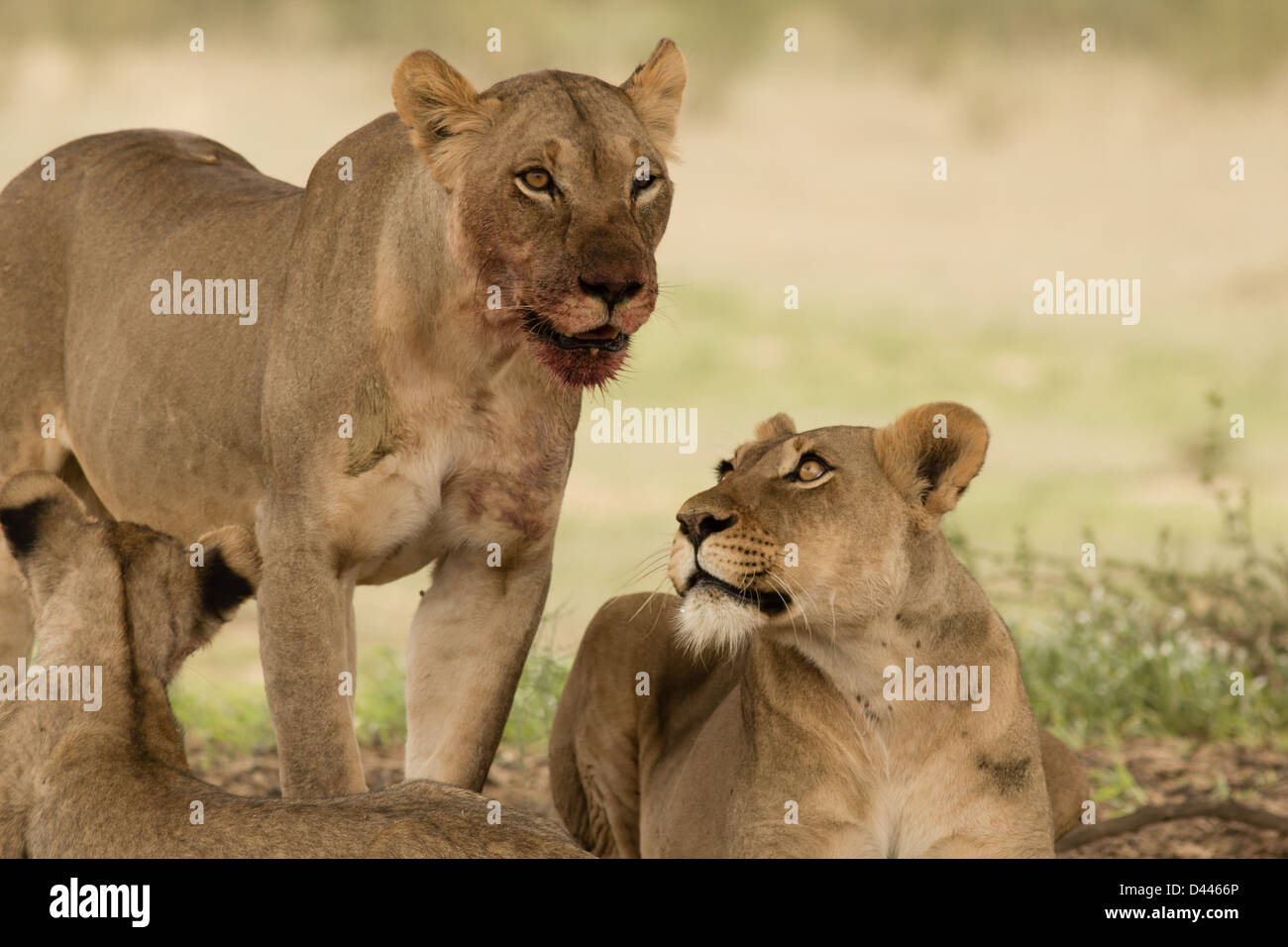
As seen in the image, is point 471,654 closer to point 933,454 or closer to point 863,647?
point 863,647

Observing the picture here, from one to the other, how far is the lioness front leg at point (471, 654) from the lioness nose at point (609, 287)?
117 cm

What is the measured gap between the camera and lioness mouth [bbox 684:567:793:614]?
4.48 m

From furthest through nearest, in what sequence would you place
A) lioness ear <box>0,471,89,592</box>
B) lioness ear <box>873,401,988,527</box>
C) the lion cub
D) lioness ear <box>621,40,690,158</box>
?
lioness ear <box>621,40,690,158</box>, lioness ear <box>873,401,988,527</box>, lioness ear <box>0,471,89,592</box>, the lion cub

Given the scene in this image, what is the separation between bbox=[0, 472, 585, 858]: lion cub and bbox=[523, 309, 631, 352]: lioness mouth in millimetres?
917

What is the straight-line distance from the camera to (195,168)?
6980 mm

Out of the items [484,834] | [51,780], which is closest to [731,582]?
[484,834]

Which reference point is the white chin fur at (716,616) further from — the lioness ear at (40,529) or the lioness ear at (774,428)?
the lioness ear at (40,529)

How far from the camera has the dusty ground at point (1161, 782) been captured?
655 cm

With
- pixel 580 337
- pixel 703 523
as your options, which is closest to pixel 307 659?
pixel 580 337

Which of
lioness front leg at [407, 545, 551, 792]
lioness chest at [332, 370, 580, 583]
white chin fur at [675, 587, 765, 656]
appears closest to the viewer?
white chin fur at [675, 587, 765, 656]

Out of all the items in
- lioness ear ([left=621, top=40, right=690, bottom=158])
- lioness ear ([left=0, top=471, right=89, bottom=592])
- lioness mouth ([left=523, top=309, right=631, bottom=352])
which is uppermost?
lioness ear ([left=621, top=40, right=690, bottom=158])

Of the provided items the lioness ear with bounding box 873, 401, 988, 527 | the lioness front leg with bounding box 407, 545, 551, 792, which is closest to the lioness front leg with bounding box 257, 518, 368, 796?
the lioness front leg with bounding box 407, 545, 551, 792

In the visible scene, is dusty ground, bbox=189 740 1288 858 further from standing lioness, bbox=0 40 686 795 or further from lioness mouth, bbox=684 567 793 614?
lioness mouth, bbox=684 567 793 614
